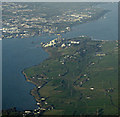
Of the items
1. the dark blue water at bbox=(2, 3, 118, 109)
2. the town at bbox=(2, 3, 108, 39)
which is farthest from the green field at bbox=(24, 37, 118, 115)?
the town at bbox=(2, 3, 108, 39)

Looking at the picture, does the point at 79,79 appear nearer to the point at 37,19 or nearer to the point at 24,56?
→ the point at 24,56

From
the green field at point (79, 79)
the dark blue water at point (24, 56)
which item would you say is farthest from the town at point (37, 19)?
the green field at point (79, 79)

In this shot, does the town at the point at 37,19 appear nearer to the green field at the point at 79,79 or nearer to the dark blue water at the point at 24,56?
the dark blue water at the point at 24,56

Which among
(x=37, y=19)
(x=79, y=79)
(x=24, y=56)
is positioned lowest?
(x=79, y=79)

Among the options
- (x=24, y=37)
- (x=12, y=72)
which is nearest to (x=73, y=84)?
(x=12, y=72)

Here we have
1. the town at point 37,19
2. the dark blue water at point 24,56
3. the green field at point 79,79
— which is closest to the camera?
the green field at point 79,79

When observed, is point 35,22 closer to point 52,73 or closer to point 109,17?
point 109,17

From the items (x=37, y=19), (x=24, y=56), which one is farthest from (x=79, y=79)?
(x=37, y=19)
